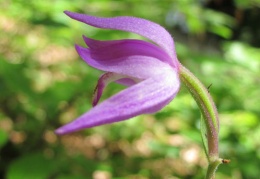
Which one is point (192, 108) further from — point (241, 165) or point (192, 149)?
point (192, 149)

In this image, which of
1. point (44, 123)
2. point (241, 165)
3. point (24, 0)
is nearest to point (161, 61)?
point (241, 165)

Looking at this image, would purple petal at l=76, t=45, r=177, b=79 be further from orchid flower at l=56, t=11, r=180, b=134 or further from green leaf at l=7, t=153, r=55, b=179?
green leaf at l=7, t=153, r=55, b=179

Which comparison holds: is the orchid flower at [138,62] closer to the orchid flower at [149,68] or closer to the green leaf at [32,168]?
the orchid flower at [149,68]

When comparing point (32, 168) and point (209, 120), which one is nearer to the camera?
point (209, 120)

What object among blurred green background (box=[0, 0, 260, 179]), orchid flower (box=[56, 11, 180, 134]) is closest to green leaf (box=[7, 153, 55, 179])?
blurred green background (box=[0, 0, 260, 179])

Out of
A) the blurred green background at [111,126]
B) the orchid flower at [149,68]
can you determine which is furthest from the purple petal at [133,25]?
the blurred green background at [111,126]

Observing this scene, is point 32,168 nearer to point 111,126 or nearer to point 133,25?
point 133,25

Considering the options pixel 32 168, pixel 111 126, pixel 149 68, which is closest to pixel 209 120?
pixel 149 68
